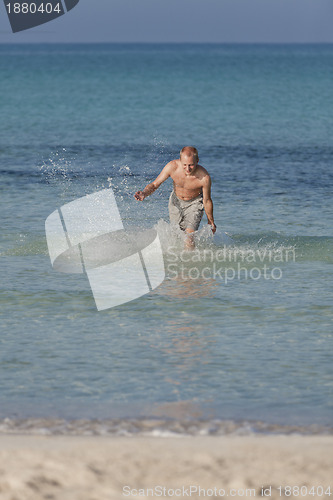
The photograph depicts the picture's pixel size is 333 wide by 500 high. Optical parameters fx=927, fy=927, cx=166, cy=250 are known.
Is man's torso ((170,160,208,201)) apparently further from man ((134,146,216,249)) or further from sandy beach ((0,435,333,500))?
sandy beach ((0,435,333,500))

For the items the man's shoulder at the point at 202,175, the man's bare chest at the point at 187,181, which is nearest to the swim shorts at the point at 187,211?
the man's bare chest at the point at 187,181

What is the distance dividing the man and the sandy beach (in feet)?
16.2

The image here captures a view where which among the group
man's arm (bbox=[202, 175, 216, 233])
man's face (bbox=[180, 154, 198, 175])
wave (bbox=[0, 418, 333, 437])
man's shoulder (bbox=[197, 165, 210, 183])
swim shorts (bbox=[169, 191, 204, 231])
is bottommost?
swim shorts (bbox=[169, 191, 204, 231])

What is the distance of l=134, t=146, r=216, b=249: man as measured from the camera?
10094 millimetres

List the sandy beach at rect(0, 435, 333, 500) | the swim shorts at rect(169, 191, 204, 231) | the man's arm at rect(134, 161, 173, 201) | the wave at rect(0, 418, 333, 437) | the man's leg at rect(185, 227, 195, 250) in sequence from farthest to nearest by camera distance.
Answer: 1. the swim shorts at rect(169, 191, 204, 231)
2. the man's leg at rect(185, 227, 195, 250)
3. the man's arm at rect(134, 161, 173, 201)
4. the wave at rect(0, 418, 333, 437)
5. the sandy beach at rect(0, 435, 333, 500)

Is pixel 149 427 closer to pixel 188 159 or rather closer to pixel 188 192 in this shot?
pixel 188 159

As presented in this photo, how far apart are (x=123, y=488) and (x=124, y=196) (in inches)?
411

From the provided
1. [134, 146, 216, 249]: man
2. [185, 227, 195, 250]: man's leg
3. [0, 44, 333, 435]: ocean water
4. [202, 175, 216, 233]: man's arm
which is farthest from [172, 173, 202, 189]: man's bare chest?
[0, 44, 333, 435]: ocean water

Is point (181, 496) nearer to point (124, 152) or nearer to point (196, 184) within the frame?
point (196, 184)

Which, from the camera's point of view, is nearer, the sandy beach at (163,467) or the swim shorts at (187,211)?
the sandy beach at (163,467)

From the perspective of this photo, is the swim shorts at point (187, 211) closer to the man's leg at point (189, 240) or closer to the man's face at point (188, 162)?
the man's leg at point (189, 240)

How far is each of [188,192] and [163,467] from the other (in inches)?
229

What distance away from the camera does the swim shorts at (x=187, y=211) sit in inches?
412

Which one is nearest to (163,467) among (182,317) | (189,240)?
(182,317)
